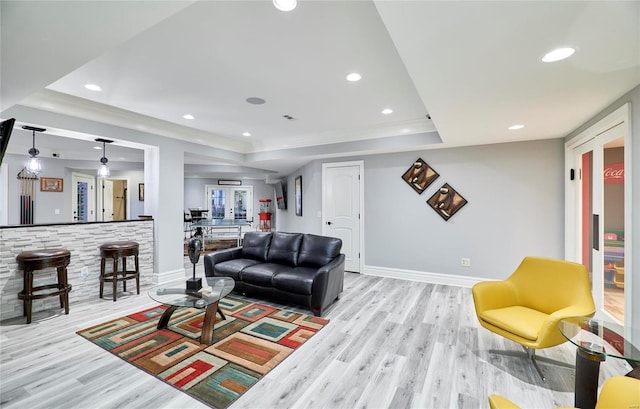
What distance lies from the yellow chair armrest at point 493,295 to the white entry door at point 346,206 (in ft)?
9.06

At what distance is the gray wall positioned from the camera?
3.95 meters

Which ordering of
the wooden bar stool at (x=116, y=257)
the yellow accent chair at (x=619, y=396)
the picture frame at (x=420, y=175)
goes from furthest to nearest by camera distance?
the picture frame at (x=420, y=175)
the wooden bar stool at (x=116, y=257)
the yellow accent chair at (x=619, y=396)

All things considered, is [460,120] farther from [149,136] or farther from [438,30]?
[149,136]

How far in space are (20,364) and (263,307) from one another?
6.97 feet

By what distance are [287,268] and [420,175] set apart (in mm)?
2761

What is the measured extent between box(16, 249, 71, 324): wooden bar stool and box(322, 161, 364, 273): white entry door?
3.94m

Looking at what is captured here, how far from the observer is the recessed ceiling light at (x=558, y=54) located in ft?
5.44

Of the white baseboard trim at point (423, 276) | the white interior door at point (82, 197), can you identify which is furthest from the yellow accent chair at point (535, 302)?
the white interior door at point (82, 197)

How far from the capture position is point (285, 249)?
159 inches

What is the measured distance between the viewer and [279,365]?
87.8 inches

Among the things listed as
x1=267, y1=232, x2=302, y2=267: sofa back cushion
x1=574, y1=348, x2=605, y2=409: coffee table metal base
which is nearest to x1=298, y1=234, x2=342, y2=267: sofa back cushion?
x1=267, y1=232, x2=302, y2=267: sofa back cushion

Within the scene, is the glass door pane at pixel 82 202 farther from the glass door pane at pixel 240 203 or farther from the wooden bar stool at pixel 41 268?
the glass door pane at pixel 240 203

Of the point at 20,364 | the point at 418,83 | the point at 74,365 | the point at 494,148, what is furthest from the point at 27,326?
the point at 494,148

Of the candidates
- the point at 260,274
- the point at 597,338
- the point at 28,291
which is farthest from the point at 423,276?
the point at 28,291
